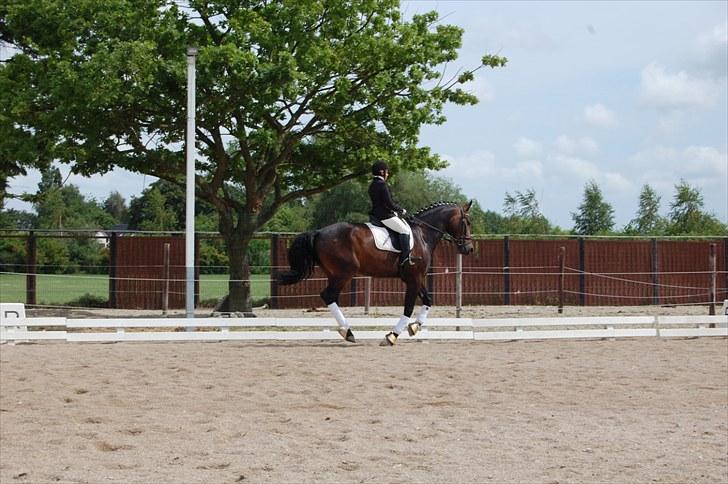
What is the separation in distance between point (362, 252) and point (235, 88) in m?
5.87

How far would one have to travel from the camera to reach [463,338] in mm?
16141

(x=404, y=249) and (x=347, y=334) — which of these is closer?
(x=404, y=249)

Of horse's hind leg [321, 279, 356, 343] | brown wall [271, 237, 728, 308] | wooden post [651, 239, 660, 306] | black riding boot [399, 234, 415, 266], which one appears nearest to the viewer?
black riding boot [399, 234, 415, 266]

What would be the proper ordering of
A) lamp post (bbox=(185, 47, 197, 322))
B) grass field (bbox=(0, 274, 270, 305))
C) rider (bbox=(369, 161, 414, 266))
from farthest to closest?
grass field (bbox=(0, 274, 270, 305))
lamp post (bbox=(185, 47, 197, 322))
rider (bbox=(369, 161, 414, 266))

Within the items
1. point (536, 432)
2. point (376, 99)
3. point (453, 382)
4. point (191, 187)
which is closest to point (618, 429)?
point (536, 432)

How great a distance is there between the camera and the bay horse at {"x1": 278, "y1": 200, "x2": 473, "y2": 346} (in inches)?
539

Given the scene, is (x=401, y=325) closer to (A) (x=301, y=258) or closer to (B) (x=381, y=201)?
(A) (x=301, y=258)

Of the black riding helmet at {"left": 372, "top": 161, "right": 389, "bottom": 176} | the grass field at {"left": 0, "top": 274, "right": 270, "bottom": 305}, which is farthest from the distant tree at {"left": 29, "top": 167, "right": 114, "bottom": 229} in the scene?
the black riding helmet at {"left": 372, "top": 161, "right": 389, "bottom": 176}

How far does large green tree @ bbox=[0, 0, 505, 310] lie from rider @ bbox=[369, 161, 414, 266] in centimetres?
494

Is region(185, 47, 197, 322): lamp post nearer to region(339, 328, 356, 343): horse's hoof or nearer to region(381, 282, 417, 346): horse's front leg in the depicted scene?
region(339, 328, 356, 343): horse's hoof

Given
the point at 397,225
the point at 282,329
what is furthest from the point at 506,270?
the point at 397,225

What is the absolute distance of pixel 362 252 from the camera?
13727mm

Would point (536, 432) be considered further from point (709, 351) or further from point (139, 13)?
point (139, 13)

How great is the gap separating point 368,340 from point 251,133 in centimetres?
560
